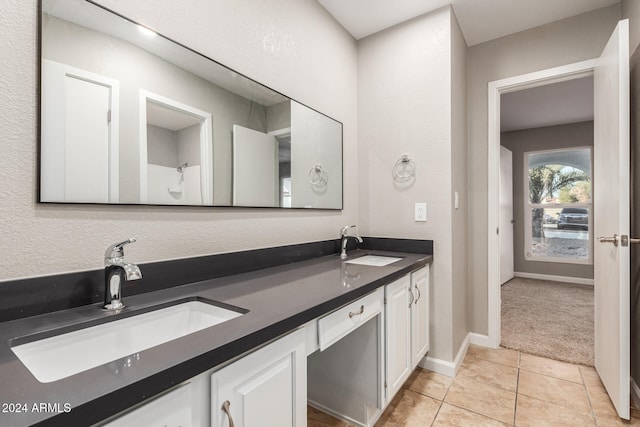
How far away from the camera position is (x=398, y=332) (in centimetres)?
161

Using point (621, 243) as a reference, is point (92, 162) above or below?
above

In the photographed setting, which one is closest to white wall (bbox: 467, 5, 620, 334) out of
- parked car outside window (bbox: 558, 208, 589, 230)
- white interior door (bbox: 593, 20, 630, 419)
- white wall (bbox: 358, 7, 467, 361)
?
white wall (bbox: 358, 7, 467, 361)

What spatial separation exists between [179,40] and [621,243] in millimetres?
2300

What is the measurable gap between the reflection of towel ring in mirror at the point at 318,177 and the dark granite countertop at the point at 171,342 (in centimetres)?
73

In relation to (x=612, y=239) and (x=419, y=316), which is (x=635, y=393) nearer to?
(x=612, y=239)

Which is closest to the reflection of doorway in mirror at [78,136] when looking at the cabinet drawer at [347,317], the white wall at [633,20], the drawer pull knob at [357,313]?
the cabinet drawer at [347,317]

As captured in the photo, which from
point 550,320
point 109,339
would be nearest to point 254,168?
point 109,339

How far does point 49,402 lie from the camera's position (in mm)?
468

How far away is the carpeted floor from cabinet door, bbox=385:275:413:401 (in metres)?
1.34

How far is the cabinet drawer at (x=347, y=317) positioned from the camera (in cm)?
107

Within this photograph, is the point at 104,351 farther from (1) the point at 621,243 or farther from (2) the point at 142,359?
(1) the point at 621,243

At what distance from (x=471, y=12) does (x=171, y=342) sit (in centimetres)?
267

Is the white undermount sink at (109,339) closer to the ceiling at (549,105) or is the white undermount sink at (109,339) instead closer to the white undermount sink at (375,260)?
the white undermount sink at (375,260)

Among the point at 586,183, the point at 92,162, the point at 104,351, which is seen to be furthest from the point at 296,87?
the point at 586,183
